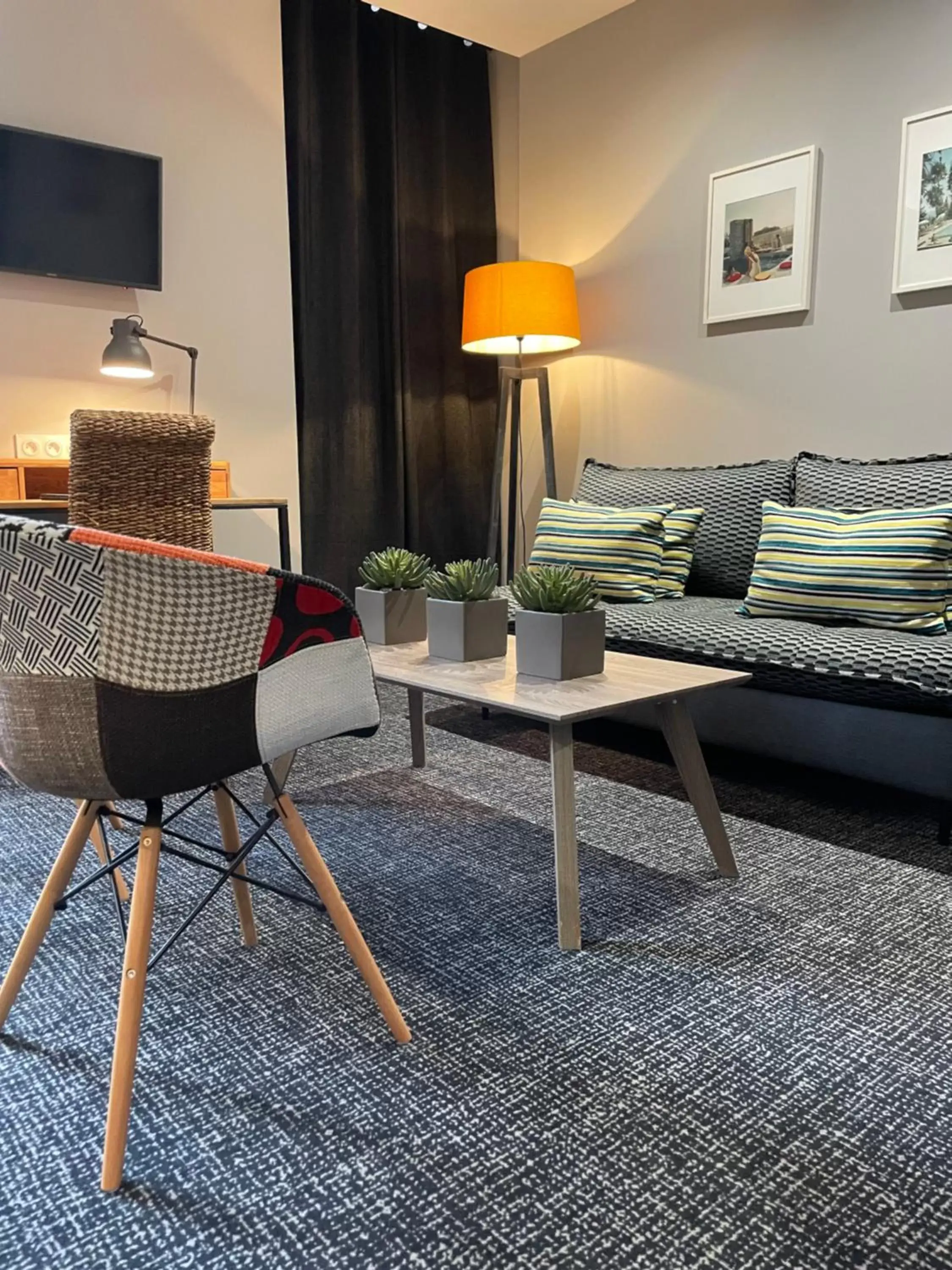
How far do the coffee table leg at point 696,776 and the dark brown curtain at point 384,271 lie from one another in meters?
2.45

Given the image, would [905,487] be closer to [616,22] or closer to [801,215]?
[801,215]

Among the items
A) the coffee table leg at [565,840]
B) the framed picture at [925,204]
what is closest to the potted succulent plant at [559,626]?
the coffee table leg at [565,840]

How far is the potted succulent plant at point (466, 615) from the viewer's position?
197 cm

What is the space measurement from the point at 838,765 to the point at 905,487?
2.94 ft

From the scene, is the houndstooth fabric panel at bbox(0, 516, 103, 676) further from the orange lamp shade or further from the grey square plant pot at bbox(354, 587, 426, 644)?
the orange lamp shade

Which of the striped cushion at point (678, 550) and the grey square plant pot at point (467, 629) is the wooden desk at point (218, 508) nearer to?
the grey square plant pot at point (467, 629)

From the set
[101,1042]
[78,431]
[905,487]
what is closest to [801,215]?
[905,487]

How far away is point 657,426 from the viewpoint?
12.2 feet

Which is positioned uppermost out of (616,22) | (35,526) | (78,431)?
(616,22)

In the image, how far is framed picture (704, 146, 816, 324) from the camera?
3135 millimetres

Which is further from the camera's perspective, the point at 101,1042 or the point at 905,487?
the point at 905,487

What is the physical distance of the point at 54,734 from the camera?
107 centimetres

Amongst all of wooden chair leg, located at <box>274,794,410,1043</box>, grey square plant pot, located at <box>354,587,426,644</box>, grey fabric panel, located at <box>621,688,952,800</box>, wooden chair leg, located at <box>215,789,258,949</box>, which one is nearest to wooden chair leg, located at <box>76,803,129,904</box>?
wooden chair leg, located at <box>215,789,258,949</box>

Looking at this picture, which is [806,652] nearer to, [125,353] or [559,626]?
[559,626]
